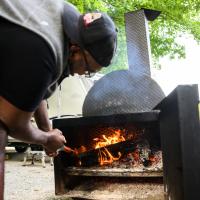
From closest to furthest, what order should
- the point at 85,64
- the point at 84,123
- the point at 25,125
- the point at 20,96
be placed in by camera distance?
the point at 20,96 < the point at 25,125 < the point at 85,64 < the point at 84,123

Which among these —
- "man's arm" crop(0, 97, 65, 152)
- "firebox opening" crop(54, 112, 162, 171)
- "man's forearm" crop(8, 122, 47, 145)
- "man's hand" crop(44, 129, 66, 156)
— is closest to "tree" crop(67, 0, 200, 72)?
"firebox opening" crop(54, 112, 162, 171)

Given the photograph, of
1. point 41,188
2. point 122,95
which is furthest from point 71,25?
point 41,188

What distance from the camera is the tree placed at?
988cm

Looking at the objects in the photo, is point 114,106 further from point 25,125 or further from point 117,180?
point 25,125

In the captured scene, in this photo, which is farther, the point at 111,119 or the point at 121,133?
the point at 121,133

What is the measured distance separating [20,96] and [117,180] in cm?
293

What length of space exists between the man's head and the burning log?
2444 millimetres

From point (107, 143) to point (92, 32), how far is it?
253 centimetres

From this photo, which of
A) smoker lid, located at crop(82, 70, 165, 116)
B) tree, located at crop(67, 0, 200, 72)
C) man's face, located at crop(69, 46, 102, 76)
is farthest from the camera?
tree, located at crop(67, 0, 200, 72)

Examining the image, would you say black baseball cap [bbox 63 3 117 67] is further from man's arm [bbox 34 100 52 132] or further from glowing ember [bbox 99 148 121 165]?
glowing ember [bbox 99 148 121 165]

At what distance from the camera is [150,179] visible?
4141mm

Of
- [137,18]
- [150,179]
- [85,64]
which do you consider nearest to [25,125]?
Answer: [85,64]

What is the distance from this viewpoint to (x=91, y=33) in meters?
1.88

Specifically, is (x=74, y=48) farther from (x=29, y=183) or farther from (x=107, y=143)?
(x=29, y=183)
